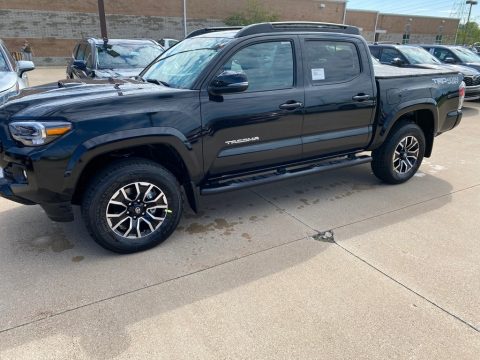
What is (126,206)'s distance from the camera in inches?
123

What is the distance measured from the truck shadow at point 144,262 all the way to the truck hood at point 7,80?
2.15 metres

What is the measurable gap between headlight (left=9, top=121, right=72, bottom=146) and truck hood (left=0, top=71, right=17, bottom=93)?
9.74 feet

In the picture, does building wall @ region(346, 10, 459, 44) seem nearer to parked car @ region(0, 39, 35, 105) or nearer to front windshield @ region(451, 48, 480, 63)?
front windshield @ region(451, 48, 480, 63)

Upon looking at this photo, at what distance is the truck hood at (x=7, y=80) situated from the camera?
519 cm

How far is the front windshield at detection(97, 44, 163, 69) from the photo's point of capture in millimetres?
7340

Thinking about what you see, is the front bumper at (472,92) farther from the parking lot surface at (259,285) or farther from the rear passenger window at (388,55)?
the parking lot surface at (259,285)

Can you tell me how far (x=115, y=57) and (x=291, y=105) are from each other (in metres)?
5.18

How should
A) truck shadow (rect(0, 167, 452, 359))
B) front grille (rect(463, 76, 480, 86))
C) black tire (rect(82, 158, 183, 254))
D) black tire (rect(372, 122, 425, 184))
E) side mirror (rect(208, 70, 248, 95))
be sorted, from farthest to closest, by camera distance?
front grille (rect(463, 76, 480, 86)), black tire (rect(372, 122, 425, 184)), side mirror (rect(208, 70, 248, 95)), black tire (rect(82, 158, 183, 254)), truck shadow (rect(0, 167, 452, 359))

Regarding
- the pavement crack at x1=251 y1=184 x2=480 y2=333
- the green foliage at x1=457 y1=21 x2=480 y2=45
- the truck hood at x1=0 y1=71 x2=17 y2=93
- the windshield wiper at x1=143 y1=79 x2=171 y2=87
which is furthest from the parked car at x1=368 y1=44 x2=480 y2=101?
the green foliage at x1=457 y1=21 x2=480 y2=45

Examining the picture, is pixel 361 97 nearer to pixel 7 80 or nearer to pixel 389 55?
pixel 7 80

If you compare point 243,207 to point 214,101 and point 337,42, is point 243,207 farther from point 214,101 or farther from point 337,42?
point 337,42

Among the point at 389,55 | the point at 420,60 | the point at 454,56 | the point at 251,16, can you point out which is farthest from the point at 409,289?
the point at 251,16

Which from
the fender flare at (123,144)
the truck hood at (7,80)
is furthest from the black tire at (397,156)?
the truck hood at (7,80)


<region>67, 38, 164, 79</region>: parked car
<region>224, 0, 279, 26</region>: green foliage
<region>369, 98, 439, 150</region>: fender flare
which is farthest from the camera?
<region>224, 0, 279, 26</region>: green foliage
